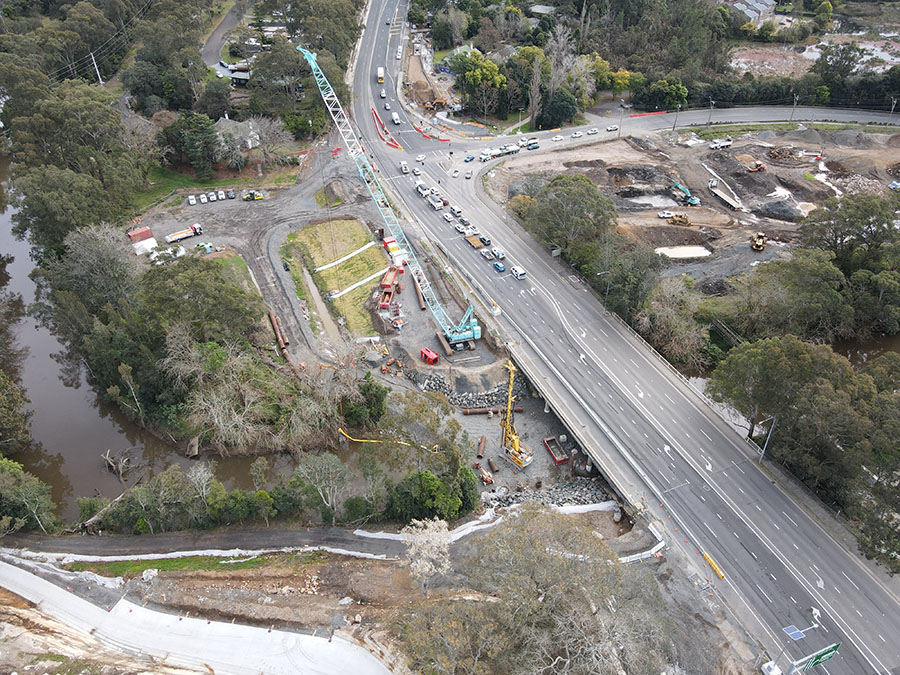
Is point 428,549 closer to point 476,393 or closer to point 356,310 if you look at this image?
point 476,393

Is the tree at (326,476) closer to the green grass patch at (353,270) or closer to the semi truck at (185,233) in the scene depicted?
the green grass patch at (353,270)

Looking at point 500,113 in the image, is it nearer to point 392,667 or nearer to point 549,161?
point 549,161

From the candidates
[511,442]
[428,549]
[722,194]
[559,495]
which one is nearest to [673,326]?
[511,442]

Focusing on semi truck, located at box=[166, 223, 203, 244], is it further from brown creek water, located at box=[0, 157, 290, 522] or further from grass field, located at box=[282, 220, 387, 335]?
brown creek water, located at box=[0, 157, 290, 522]

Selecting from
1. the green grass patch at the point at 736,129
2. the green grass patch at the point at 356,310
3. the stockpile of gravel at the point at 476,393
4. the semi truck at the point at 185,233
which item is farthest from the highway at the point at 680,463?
the green grass patch at the point at 736,129

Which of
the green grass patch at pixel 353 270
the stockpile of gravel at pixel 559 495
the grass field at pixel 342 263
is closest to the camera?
the stockpile of gravel at pixel 559 495

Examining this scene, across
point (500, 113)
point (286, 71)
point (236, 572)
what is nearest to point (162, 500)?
point (236, 572)
